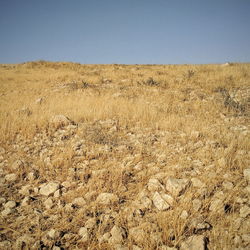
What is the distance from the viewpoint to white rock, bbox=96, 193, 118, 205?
2131 mm

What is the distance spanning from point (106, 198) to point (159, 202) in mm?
588

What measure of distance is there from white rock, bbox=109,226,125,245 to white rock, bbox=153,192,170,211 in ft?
1.56

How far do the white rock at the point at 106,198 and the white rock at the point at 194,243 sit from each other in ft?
2.75

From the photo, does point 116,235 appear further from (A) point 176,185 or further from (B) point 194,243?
(A) point 176,185

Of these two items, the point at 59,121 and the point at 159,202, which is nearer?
the point at 159,202

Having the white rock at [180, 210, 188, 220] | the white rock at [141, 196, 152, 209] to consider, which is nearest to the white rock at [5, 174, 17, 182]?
the white rock at [141, 196, 152, 209]

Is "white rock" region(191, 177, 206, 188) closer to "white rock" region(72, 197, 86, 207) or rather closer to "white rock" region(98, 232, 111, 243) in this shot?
"white rock" region(98, 232, 111, 243)

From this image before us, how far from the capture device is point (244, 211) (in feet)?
5.90

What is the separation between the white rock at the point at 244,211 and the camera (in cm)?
176

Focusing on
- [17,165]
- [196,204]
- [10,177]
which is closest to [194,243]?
[196,204]

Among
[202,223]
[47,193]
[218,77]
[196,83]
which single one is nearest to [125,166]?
[47,193]

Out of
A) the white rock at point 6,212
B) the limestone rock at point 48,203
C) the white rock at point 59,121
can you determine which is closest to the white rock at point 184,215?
the limestone rock at point 48,203

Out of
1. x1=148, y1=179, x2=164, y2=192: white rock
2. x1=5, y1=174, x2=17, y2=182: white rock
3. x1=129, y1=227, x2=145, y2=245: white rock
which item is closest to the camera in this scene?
x1=129, y1=227, x2=145, y2=245: white rock

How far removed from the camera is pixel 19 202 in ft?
A: 7.32
